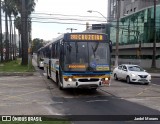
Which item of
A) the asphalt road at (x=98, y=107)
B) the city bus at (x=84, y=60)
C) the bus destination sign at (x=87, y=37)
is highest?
the bus destination sign at (x=87, y=37)

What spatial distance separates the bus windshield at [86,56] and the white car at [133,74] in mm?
8433

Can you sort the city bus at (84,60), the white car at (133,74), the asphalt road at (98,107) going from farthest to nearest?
the white car at (133,74), the city bus at (84,60), the asphalt road at (98,107)

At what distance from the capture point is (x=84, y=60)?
17.1m

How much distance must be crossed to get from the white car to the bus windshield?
8433 mm

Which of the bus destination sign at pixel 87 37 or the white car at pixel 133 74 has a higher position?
the bus destination sign at pixel 87 37

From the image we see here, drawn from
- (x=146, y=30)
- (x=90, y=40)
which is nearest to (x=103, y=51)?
(x=90, y=40)

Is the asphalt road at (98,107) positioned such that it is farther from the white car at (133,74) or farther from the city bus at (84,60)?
the white car at (133,74)

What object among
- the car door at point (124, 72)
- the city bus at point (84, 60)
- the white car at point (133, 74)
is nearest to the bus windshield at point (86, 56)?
the city bus at point (84, 60)

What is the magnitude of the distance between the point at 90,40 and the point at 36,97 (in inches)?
157

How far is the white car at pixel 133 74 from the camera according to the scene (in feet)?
83.1

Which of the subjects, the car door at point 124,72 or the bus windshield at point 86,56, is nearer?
the bus windshield at point 86,56

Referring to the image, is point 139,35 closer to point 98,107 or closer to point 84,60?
point 84,60

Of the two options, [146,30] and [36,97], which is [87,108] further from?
[146,30]

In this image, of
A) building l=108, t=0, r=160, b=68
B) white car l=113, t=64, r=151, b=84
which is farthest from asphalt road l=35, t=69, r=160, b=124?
building l=108, t=0, r=160, b=68
